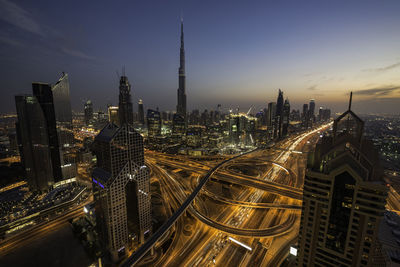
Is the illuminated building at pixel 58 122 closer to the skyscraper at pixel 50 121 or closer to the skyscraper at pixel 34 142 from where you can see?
the skyscraper at pixel 50 121

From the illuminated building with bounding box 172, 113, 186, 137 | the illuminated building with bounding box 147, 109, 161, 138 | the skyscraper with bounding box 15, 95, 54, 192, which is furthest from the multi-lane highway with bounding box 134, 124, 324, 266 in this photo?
the illuminated building with bounding box 147, 109, 161, 138

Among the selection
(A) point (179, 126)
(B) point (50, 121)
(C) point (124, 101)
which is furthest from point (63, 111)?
(A) point (179, 126)

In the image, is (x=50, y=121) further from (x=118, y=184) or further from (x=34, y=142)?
(x=118, y=184)

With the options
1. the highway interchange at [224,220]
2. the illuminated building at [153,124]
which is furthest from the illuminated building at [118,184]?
the illuminated building at [153,124]

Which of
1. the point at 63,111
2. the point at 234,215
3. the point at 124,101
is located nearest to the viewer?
the point at 234,215

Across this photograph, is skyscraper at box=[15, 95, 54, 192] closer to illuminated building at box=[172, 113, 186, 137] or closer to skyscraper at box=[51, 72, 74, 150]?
skyscraper at box=[51, 72, 74, 150]
